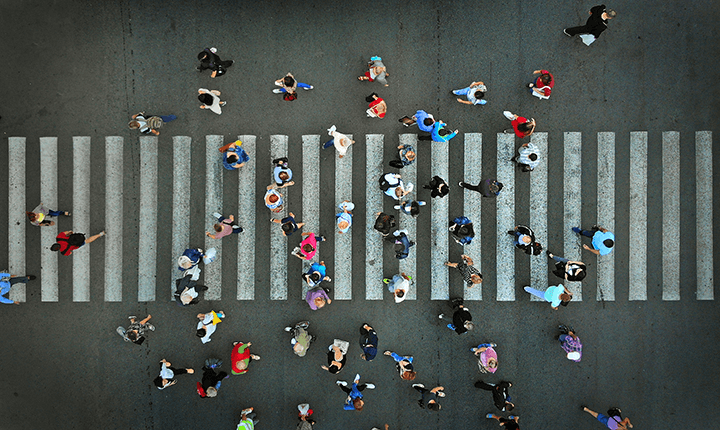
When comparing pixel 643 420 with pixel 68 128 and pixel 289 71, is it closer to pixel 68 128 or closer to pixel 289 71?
pixel 289 71

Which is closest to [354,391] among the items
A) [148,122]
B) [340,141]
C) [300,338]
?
[300,338]

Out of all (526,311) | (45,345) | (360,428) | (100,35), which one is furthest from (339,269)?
(100,35)

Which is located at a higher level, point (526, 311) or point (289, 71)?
point (289, 71)

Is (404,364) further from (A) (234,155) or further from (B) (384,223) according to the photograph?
(A) (234,155)

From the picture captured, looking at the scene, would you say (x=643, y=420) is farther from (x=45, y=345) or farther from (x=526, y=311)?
(x=45, y=345)

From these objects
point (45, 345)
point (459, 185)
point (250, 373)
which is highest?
point (459, 185)

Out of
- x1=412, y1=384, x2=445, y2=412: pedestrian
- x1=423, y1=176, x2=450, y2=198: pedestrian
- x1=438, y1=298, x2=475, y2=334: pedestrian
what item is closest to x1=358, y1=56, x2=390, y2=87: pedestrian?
x1=423, y1=176, x2=450, y2=198: pedestrian

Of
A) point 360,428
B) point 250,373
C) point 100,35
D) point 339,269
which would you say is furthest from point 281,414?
point 100,35
